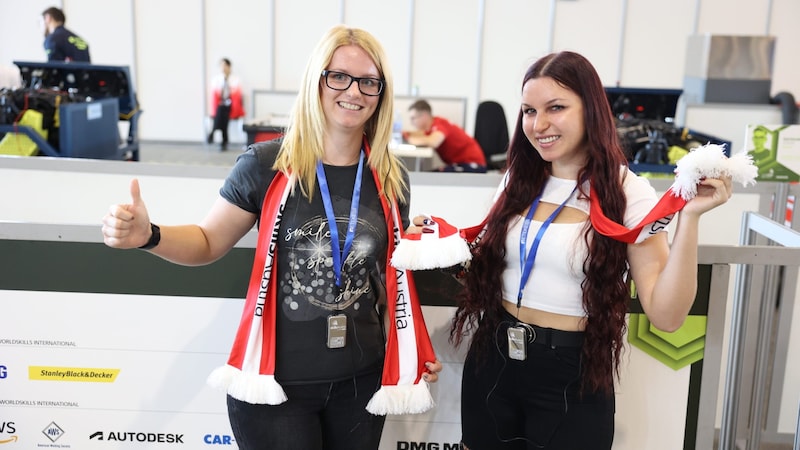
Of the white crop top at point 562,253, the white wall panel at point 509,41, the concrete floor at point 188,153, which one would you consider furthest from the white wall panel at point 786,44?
the white crop top at point 562,253

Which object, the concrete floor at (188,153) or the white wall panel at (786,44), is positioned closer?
the concrete floor at (188,153)

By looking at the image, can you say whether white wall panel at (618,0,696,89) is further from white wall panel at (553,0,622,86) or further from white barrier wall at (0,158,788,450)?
white barrier wall at (0,158,788,450)

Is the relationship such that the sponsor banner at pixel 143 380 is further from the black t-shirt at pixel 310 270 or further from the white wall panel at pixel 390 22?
the white wall panel at pixel 390 22

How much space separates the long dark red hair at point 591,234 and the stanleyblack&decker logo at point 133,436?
1.00 metres

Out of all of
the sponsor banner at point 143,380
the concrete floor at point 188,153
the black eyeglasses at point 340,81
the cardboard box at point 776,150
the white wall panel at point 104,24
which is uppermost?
the white wall panel at point 104,24

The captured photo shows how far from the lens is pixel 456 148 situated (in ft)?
20.9

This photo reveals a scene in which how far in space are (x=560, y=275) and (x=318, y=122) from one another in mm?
621

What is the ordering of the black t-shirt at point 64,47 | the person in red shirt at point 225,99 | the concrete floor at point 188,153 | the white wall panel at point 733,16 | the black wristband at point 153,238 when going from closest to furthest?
the black wristband at point 153,238
the black t-shirt at point 64,47
the concrete floor at point 188,153
the person in red shirt at point 225,99
the white wall panel at point 733,16

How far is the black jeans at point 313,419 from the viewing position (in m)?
1.52

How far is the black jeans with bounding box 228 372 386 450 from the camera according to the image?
59.9 inches

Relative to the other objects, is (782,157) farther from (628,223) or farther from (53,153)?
(53,153)

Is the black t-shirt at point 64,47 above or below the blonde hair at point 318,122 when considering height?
above

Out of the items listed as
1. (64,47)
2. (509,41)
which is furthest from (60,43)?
(509,41)

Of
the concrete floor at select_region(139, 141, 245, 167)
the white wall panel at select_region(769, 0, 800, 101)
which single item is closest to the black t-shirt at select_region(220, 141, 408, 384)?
the concrete floor at select_region(139, 141, 245, 167)
